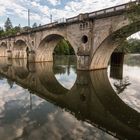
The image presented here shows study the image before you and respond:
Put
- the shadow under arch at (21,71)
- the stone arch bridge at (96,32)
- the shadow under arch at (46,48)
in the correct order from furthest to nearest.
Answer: the shadow under arch at (46,48)
the shadow under arch at (21,71)
the stone arch bridge at (96,32)

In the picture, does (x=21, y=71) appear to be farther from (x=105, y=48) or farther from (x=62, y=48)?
(x=62, y=48)

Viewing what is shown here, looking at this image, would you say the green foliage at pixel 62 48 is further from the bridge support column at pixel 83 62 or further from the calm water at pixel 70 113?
the calm water at pixel 70 113

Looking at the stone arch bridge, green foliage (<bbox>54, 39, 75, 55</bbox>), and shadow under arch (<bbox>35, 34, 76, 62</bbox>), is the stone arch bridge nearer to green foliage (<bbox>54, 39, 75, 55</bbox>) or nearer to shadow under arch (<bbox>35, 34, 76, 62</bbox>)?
shadow under arch (<bbox>35, 34, 76, 62</bbox>)

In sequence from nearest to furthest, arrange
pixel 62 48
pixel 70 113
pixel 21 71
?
pixel 70 113
pixel 21 71
pixel 62 48

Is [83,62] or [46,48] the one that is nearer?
[83,62]

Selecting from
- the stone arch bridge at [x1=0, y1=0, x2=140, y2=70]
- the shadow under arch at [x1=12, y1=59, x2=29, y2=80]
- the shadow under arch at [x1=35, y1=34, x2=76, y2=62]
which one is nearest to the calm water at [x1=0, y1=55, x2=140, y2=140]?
the stone arch bridge at [x1=0, y1=0, x2=140, y2=70]

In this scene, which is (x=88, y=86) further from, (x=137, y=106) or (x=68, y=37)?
(x=68, y=37)

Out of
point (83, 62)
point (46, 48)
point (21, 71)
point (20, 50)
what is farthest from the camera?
point (20, 50)

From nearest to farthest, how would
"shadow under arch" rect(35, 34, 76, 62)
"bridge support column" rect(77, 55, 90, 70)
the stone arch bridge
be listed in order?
the stone arch bridge < "bridge support column" rect(77, 55, 90, 70) < "shadow under arch" rect(35, 34, 76, 62)

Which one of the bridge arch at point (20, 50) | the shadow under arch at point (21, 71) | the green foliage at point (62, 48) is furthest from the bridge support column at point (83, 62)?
the green foliage at point (62, 48)

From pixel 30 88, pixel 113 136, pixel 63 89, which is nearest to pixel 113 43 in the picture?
pixel 63 89

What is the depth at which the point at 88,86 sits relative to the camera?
19312mm

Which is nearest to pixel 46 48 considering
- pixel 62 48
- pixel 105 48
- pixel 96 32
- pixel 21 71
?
pixel 21 71

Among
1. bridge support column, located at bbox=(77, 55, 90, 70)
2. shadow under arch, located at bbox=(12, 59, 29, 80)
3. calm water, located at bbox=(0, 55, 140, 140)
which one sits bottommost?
calm water, located at bbox=(0, 55, 140, 140)
